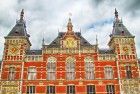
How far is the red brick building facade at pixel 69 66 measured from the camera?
45.0 meters

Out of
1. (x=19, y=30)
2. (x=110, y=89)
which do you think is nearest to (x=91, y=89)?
(x=110, y=89)

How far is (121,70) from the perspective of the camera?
46438 millimetres

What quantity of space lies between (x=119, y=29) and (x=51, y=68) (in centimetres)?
1531

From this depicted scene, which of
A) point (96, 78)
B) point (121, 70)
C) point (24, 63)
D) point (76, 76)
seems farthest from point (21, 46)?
point (121, 70)

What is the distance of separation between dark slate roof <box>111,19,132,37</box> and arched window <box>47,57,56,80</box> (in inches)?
488

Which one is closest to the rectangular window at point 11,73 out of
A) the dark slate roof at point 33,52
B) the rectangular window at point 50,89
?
the dark slate roof at point 33,52

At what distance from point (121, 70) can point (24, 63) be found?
17.0m

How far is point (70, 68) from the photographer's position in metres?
46.8

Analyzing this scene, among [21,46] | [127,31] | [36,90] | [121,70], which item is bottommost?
[36,90]

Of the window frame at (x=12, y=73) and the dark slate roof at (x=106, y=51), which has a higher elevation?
the dark slate roof at (x=106, y=51)

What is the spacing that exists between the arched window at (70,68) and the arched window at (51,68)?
2.30 m

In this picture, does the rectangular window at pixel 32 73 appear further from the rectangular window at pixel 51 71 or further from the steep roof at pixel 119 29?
the steep roof at pixel 119 29

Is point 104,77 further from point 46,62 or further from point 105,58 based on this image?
point 46,62

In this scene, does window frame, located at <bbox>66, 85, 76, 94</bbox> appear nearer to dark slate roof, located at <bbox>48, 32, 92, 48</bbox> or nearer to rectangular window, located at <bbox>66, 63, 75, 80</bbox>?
rectangular window, located at <bbox>66, 63, 75, 80</bbox>
